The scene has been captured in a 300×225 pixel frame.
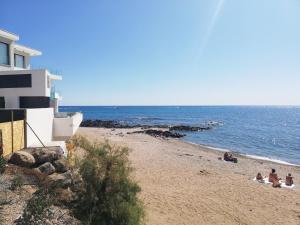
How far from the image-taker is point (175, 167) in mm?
23406

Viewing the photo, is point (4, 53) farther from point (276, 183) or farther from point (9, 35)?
point (276, 183)

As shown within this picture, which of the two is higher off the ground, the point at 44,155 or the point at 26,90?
the point at 26,90

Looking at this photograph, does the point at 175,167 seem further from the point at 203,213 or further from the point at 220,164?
the point at 203,213

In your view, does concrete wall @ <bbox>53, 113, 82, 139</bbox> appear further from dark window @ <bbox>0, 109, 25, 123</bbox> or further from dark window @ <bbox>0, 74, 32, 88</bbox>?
dark window @ <bbox>0, 109, 25, 123</bbox>

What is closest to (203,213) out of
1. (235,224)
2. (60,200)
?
(235,224)

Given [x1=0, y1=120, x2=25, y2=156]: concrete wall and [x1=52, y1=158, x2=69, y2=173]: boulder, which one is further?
[x1=0, y1=120, x2=25, y2=156]: concrete wall

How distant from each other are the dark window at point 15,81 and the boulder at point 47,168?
1198 cm

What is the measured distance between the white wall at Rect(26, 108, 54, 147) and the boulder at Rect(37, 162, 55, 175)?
4.02 meters

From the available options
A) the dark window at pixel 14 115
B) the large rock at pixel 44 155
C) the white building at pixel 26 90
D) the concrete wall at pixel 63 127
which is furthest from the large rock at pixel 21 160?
the concrete wall at pixel 63 127

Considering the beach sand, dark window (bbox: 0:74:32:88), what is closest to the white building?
dark window (bbox: 0:74:32:88)

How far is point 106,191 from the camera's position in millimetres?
9008

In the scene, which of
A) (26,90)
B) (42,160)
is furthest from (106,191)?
(26,90)

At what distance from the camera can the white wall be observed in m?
16.2

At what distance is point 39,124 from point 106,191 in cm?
1054
